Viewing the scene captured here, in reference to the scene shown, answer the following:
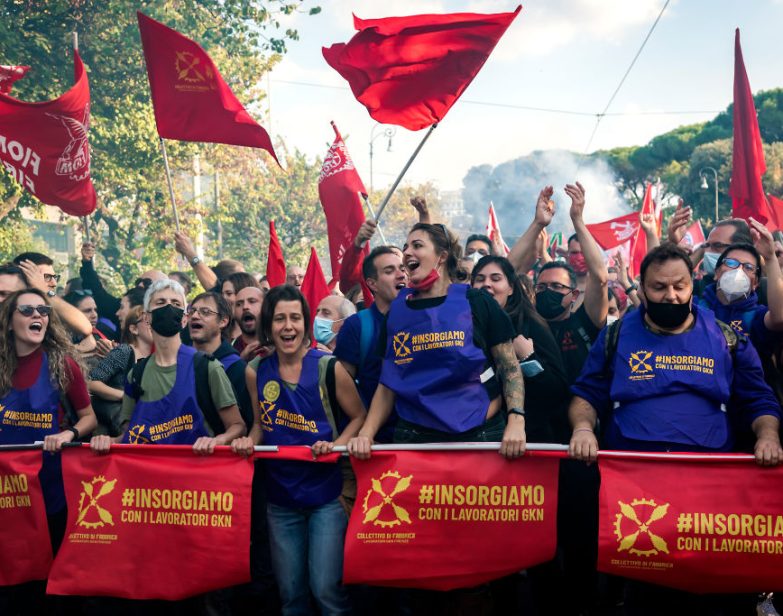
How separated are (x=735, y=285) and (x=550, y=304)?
1.20 meters

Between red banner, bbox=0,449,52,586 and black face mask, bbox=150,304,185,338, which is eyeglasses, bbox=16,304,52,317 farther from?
red banner, bbox=0,449,52,586

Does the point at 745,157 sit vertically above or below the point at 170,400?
above

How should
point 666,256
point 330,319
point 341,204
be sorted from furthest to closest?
1. point 341,204
2. point 330,319
3. point 666,256

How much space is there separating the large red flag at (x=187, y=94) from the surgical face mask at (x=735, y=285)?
4.48 meters

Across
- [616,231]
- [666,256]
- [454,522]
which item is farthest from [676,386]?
[616,231]

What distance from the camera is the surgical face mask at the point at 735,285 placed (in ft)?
15.1

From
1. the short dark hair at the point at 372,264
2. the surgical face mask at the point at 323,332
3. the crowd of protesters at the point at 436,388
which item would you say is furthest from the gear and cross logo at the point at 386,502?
the surgical face mask at the point at 323,332

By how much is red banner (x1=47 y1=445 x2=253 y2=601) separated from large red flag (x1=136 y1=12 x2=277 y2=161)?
3.91 m

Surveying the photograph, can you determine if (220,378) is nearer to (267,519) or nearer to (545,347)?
(267,519)

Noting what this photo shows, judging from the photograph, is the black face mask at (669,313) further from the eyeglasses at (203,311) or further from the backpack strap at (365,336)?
the eyeglasses at (203,311)

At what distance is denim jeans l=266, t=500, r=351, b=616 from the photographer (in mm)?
4259

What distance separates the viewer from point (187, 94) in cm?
781

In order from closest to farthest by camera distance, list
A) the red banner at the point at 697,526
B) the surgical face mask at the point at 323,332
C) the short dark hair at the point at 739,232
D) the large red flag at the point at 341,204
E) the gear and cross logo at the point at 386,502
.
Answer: the red banner at the point at 697,526 → the gear and cross logo at the point at 386,502 → the short dark hair at the point at 739,232 → the surgical face mask at the point at 323,332 → the large red flag at the point at 341,204

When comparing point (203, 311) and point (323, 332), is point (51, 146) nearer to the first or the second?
point (203, 311)
